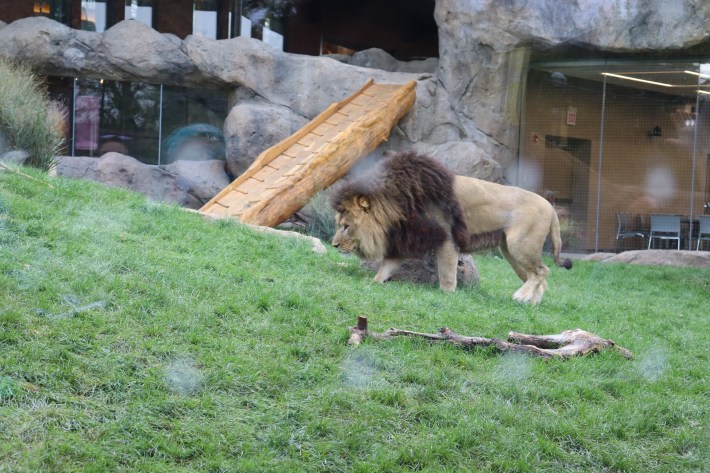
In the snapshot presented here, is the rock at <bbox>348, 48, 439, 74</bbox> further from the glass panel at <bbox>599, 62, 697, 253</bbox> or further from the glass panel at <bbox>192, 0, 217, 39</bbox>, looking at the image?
the glass panel at <bbox>599, 62, 697, 253</bbox>

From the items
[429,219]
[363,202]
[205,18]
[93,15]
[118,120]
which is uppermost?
[205,18]

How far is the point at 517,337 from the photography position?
667 centimetres

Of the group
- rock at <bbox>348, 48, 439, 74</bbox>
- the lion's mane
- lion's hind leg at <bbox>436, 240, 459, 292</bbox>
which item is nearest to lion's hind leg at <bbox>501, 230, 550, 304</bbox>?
the lion's mane

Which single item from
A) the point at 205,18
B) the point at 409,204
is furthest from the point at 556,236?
the point at 205,18

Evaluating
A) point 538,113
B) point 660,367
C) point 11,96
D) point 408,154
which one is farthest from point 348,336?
point 538,113

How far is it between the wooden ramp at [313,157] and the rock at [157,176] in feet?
9.15

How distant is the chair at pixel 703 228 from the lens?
17.7 meters

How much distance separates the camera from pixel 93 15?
65.6ft

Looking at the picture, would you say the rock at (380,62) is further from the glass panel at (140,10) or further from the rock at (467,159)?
the glass panel at (140,10)

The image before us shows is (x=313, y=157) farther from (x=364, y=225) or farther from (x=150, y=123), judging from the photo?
(x=150, y=123)

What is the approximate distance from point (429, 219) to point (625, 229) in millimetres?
10640

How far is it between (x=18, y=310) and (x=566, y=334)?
4.21 meters

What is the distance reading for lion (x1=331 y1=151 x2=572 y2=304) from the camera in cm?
900

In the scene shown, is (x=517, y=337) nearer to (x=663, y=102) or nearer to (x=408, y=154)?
(x=408, y=154)
